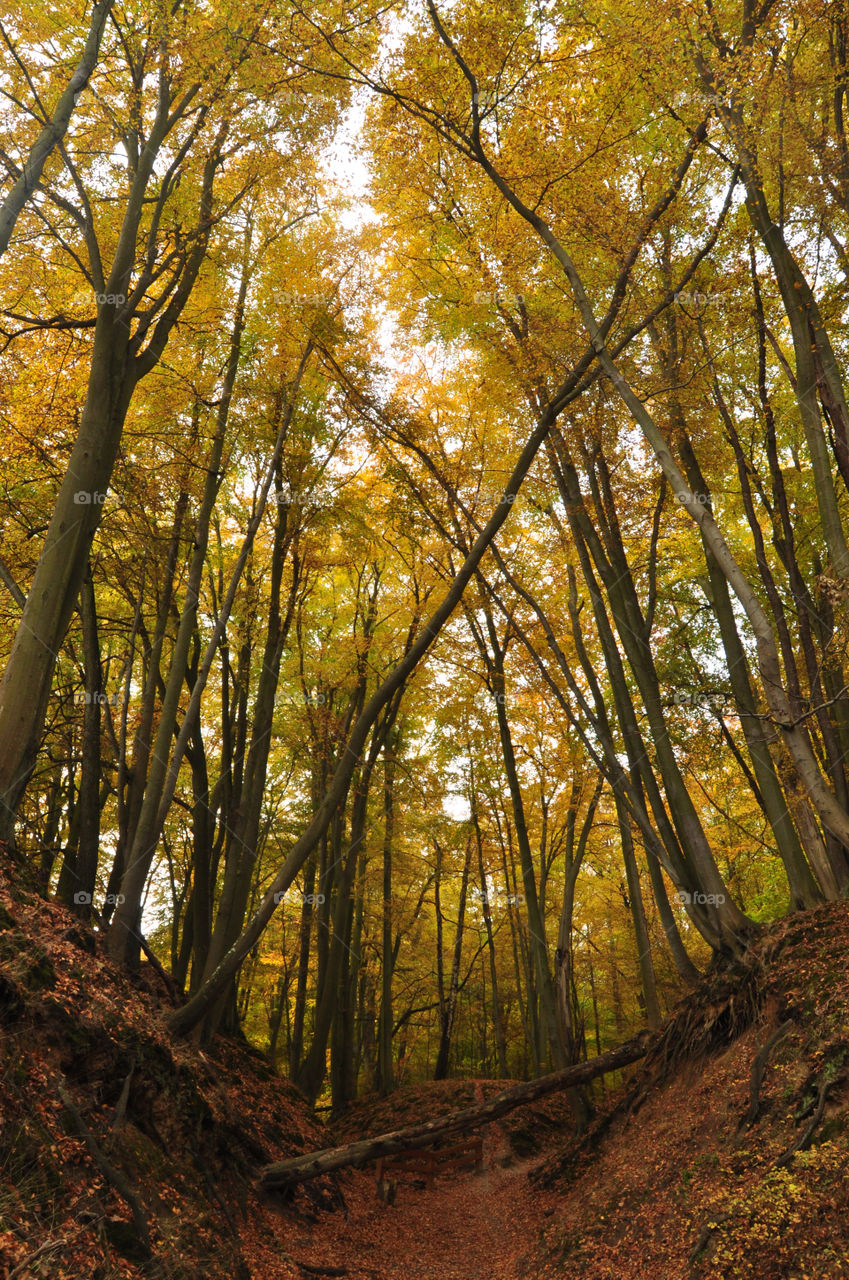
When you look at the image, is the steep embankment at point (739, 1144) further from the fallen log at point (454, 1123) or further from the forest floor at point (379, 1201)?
the fallen log at point (454, 1123)

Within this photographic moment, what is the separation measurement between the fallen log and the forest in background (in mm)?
1074

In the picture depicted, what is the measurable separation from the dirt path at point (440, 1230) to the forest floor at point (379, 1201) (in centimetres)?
4

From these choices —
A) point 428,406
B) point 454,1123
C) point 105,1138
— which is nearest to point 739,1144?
point 105,1138

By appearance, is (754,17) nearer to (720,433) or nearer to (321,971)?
(720,433)

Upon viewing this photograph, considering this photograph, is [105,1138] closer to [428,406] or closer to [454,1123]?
[454,1123]

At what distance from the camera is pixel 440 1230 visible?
7.98m

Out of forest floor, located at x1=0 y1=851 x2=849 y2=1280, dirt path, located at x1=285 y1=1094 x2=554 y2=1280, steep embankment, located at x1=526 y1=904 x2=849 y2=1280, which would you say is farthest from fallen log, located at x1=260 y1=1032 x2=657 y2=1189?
steep embankment, located at x1=526 y1=904 x2=849 y2=1280

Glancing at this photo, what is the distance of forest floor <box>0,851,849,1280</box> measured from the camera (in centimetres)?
319

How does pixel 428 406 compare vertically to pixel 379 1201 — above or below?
above

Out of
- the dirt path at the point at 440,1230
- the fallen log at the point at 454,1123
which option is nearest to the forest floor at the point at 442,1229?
the dirt path at the point at 440,1230

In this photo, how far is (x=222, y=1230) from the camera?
461 cm

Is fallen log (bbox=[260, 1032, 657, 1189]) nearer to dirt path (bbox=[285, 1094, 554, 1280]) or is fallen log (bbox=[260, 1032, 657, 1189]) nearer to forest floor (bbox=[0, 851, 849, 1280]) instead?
forest floor (bbox=[0, 851, 849, 1280])

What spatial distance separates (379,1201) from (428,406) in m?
9.70

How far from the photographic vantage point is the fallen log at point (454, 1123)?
676 cm
